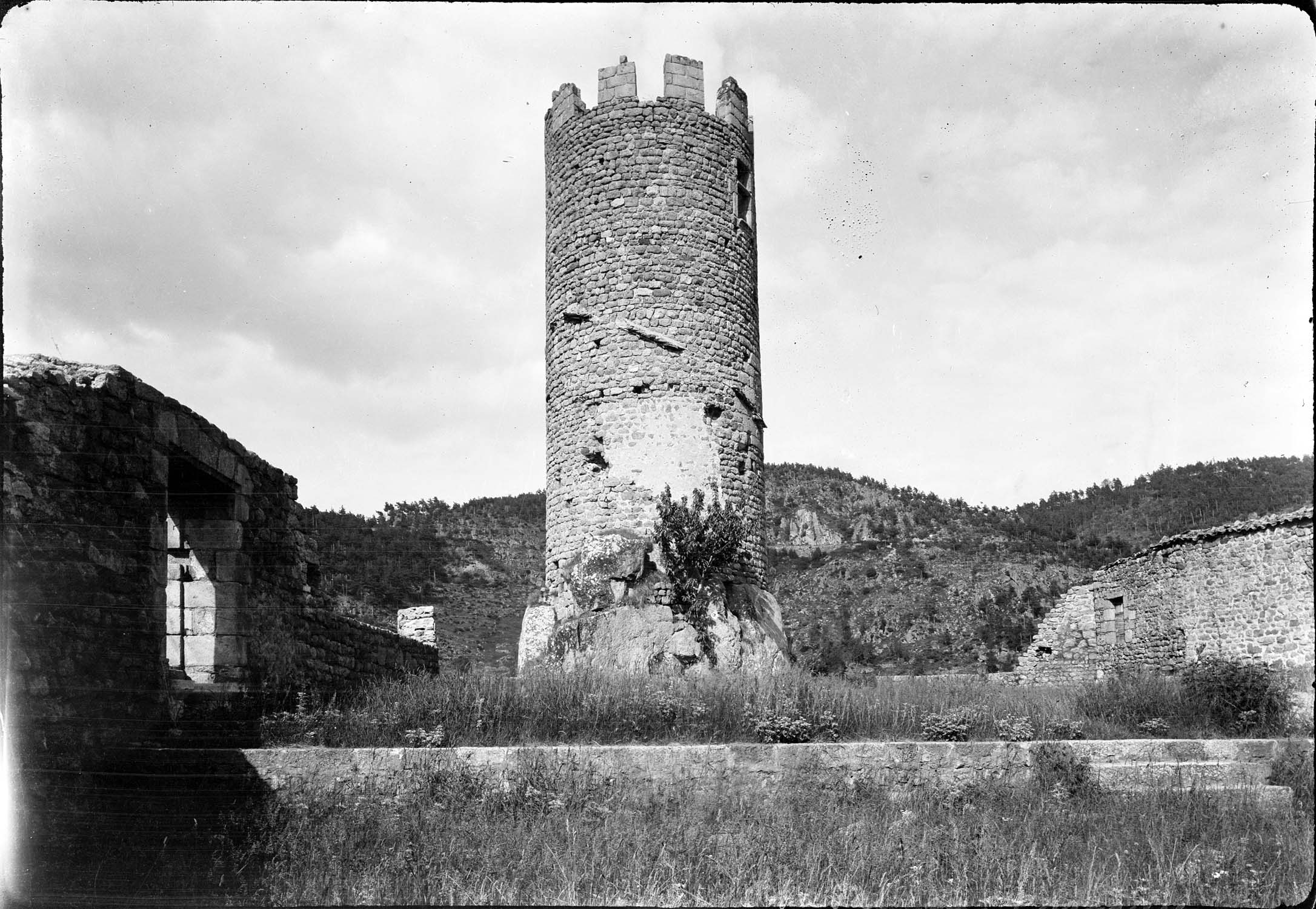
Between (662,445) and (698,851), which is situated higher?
(662,445)

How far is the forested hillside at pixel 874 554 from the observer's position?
3244 centimetres

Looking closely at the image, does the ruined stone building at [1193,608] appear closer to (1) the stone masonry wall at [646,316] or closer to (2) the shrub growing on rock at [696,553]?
(2) the shrub growing on rock at [696,553]

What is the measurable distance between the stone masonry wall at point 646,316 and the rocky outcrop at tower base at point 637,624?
416 millimetres

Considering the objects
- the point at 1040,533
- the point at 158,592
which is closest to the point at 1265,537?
the point at 158,592

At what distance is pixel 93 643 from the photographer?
7.59 m

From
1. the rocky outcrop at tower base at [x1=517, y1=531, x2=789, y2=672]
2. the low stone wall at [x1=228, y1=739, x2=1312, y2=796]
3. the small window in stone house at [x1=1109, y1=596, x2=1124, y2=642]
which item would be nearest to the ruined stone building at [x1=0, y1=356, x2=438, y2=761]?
the low stone wall at [x1=228, y1=739, x2=1312, y2=796]

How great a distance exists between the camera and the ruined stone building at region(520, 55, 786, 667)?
15.8 metres

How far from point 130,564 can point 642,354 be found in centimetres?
932

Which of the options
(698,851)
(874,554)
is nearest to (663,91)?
(698,851)

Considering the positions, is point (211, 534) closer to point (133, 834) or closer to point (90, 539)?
point (90, 539)

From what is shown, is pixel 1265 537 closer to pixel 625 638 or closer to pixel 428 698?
pixel 625 638

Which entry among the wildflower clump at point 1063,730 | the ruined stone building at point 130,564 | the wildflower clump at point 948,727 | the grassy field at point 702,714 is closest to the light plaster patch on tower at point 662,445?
the grassy field at point 702,714

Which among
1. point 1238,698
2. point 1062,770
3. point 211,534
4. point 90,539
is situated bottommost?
point 1062,770

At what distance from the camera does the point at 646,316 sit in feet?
53.6
